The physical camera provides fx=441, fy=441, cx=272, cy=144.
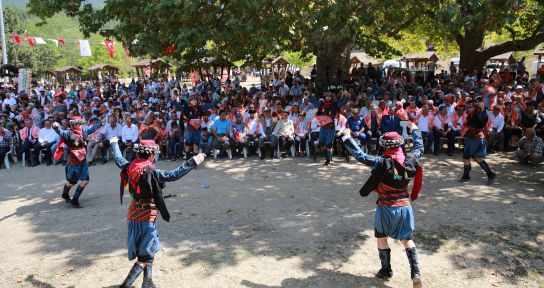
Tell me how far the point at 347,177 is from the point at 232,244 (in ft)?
13.0

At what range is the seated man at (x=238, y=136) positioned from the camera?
455 inches

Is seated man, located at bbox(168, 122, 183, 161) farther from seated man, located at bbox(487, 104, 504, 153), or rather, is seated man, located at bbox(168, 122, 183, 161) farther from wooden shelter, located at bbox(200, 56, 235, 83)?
seated man, located at bbox(487, 104, 504, 153)

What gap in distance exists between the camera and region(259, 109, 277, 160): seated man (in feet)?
37.1

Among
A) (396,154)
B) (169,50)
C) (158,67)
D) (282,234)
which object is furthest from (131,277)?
(158,67)

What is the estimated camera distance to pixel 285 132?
1127 cm

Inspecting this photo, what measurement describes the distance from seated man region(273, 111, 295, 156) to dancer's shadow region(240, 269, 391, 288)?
6.52 meters

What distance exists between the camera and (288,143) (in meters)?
11.3

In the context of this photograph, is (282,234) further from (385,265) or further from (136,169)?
(136,169)

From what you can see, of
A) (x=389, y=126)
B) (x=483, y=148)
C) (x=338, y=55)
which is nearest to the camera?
(x=483, y=148)

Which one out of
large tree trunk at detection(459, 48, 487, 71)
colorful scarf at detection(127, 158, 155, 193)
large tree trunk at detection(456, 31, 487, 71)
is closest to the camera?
colorful scarf at detection(127, 158, 155, 193)

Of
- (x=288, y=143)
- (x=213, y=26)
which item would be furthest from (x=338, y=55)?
(x=213, y=26)

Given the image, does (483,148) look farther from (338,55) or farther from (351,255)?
(338,55)

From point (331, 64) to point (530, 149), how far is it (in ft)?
28.5

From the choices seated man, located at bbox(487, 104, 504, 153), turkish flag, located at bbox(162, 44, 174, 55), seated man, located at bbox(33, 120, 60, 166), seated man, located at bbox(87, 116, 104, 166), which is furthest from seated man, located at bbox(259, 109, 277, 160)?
seated man, located at bbox(33, 120, 60, 166)
